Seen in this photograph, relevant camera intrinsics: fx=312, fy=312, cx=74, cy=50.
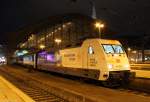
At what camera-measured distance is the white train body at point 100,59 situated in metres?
21.7

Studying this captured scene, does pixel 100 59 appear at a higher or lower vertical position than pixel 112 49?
lower

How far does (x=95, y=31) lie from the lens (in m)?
122

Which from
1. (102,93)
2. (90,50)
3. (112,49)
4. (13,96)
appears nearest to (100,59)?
(112,49)

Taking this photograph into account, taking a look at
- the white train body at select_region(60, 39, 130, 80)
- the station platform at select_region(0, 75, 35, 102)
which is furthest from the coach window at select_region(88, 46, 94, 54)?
the station platform at select_region(0, 75, 35, 102)

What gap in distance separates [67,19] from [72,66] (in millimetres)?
111835

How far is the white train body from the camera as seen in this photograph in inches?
854

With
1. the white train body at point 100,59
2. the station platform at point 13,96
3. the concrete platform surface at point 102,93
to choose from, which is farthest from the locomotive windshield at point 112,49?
the station platform at point 13,96

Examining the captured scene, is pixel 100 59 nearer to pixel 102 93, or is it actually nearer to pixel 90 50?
pixel 90 50

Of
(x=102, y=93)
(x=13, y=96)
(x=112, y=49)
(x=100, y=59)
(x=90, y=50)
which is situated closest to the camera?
(x=13, y=96)

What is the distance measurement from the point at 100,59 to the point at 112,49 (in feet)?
5.00

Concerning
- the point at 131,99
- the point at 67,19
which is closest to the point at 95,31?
the point at 67,19

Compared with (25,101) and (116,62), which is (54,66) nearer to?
(116,62)

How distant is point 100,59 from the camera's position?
72.6 feet

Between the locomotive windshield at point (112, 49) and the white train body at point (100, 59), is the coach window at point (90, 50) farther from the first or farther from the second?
the locomotive windshield at point (112, 49)
